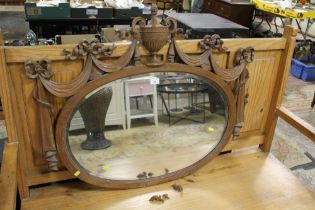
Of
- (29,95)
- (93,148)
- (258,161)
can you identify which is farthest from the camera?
(258,161)

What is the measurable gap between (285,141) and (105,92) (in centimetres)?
170

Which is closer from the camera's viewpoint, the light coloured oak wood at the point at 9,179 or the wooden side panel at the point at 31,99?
the light coloured oak wood at the point at 9,179

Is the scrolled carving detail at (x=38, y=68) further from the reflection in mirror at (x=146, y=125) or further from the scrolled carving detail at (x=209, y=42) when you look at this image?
Result: the scrolled carving detail at (x=209, y=42)

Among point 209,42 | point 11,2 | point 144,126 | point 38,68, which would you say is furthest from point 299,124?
point 11,2

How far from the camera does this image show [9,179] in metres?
0.78

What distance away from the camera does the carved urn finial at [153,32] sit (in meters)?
0.87

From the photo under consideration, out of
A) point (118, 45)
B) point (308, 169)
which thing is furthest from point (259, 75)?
point (308, 169)

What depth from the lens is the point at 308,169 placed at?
73.2 inches

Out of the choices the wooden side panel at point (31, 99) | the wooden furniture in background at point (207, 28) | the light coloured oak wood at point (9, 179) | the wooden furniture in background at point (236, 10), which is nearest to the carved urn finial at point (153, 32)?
the wooden side panel at point (31, 99)

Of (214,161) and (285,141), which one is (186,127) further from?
(285,141)

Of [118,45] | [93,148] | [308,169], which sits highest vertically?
[118,45]

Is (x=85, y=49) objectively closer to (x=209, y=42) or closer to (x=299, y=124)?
(x=209, y=42)

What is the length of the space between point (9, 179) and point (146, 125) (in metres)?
0.51

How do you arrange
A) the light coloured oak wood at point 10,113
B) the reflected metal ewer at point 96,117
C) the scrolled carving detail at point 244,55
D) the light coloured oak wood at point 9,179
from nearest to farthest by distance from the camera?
the light coloured oak wood at point 9,179, the light coloured oak wood at point 10,113, the reflected metal ewer at point 96,117, the scrolled carving detail at point 244,55
